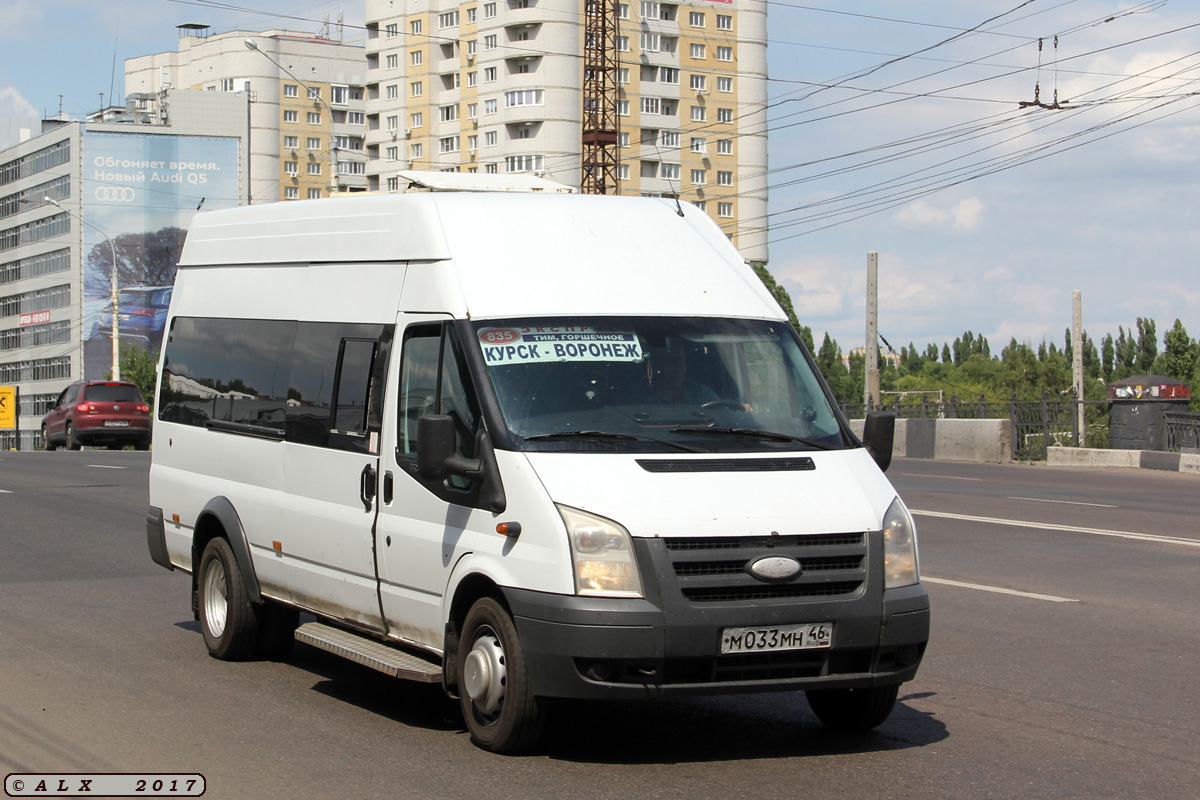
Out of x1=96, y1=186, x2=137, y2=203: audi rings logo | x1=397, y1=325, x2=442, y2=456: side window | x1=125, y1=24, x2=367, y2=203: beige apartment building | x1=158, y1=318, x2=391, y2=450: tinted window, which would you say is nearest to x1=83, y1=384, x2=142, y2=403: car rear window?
x1=158, y1=318, x2=391, y2=450: tinted window

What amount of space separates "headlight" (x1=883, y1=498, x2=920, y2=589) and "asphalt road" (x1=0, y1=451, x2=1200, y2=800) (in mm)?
726

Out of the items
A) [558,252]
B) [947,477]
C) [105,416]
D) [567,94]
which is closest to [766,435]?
[558,252]

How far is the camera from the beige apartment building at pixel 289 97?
137 m

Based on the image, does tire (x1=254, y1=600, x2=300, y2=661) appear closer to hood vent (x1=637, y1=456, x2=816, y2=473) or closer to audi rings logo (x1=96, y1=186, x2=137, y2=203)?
hood vent (x1=637, y1=456, x2=816, y2=473)

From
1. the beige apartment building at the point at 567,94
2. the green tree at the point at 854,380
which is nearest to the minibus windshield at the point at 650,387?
the beige apartment building at the point at 567,94

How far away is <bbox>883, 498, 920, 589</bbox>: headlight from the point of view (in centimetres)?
593

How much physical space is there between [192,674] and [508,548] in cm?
286

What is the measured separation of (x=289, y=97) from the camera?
138 m

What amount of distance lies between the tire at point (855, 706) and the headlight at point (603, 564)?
1.14 metres

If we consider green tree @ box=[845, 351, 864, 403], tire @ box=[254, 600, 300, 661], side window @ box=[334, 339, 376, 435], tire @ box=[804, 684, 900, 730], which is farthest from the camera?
green tree @ box=[845, 351, 864, 403]

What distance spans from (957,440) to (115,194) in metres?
104

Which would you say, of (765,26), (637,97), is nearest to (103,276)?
(637,97)

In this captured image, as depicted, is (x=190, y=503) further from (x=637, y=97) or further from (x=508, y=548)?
(x=637, y=97)

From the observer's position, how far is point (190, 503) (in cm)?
893
